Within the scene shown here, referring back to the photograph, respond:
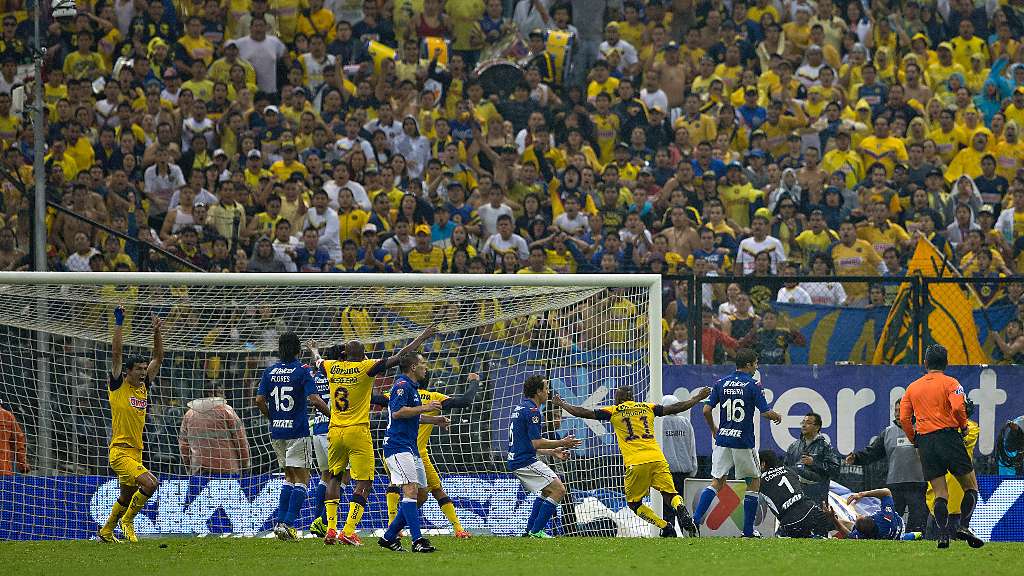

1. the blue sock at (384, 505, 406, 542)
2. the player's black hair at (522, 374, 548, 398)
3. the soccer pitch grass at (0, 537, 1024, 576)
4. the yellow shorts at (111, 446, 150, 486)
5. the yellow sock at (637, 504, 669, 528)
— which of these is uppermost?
the player's black hair at (522, 374, 548, 398)

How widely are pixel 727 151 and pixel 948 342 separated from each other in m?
4.99

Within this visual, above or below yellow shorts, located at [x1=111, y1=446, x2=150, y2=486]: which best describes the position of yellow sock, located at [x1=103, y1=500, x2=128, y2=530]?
below

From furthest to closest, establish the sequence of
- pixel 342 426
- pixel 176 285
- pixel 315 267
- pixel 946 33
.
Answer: pixel 946 33
pixel 315 267
pixel 176 285
pixel 342 426

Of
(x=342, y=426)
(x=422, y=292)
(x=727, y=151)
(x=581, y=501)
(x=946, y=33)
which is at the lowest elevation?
(x=581, y=501)

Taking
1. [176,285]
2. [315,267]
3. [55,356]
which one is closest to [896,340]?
[315,267]

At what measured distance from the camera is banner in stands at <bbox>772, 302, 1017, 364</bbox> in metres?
16.8

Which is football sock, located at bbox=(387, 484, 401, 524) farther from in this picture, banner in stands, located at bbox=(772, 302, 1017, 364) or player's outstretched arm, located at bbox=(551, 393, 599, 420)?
banner in stands, located at bbox=(772, 302, 1017, 364)

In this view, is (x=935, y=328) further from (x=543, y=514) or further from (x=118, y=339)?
(x=118, y=339)

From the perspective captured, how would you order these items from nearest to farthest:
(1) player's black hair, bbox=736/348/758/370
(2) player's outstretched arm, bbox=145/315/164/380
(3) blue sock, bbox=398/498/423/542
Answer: (3) blue sock, bbox=398/498/423/542 < (2) player's outstretched arm, bbox=145/315/164/380 < (1) player's black hair, bbox=736/348/758/370

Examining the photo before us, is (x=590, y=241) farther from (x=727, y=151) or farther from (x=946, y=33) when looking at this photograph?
(x=946, y=33)

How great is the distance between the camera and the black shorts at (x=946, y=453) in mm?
12570

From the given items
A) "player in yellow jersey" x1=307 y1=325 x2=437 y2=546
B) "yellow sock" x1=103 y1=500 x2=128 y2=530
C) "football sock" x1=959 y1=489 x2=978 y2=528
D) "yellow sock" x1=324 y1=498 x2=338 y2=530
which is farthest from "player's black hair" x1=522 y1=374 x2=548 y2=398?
"football sock" x1=959 y1=489 x2=978 y2=528

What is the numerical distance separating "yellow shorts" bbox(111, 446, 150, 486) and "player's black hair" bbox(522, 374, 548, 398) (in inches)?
151

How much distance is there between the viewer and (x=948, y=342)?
17.0m
